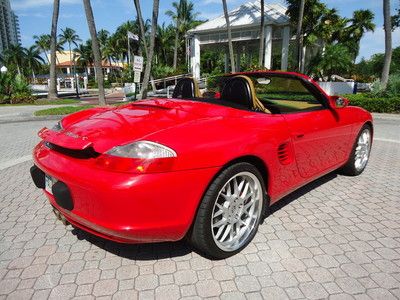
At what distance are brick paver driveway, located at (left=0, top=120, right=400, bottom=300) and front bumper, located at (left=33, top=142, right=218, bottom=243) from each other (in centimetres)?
38

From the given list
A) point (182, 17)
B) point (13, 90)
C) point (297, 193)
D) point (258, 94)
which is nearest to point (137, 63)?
point (258, 94)

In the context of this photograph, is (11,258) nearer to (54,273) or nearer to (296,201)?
(54,273)

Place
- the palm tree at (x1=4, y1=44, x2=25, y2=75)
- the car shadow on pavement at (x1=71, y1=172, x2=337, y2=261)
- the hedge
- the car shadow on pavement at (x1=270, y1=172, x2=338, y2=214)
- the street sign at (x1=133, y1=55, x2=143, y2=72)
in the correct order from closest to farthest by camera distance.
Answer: the car shadow on pavement at (x1=71, y1=172, x2=337, y2=261), the car shadow on pavement at (x1=270, y1=172, x2=338, y2=214), the hedge, the street sign at (x1=133, y1=55, x2=143, y2=72), the palm tree at (x1=4, y1=44, x2=25, y2=75)

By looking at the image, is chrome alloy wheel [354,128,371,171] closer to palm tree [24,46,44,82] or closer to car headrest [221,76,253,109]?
car headrest [221,76,253,109]

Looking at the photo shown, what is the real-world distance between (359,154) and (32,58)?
8067 centimetres

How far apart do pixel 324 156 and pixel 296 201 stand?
60 centimetres

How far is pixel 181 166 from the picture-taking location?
201 centimetres

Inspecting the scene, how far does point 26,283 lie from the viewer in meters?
2.19

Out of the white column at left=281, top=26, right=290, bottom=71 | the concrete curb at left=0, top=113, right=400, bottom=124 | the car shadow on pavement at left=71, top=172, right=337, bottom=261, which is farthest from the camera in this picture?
the white column at left=281, top=26, right=290, bottom=71

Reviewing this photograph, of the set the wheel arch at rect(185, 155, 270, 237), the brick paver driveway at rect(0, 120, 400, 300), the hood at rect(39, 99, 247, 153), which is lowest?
the brick paver driveway at rect(0, 120, 400, 300)

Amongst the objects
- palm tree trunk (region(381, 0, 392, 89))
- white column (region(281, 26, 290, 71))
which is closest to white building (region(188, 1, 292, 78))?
white column (region(281, 26, 290, 71))

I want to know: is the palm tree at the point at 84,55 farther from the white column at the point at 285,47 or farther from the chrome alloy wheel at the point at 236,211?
the chrome alloy wheel at the point at 236,211

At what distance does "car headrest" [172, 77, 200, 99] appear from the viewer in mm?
3678

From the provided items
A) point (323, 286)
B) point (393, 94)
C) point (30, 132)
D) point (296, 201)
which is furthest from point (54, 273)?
point (393, 94)
